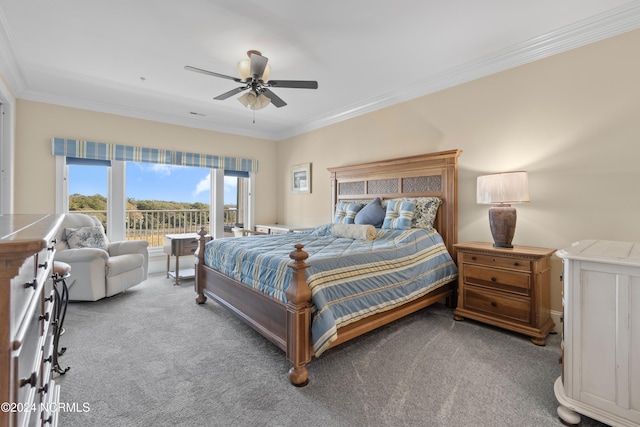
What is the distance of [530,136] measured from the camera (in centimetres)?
294

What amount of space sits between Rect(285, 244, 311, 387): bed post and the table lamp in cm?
197

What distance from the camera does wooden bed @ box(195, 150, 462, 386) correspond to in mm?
1980

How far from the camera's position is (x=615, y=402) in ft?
4.93

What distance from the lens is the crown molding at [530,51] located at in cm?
242

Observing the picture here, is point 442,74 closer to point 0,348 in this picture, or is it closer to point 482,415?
point 482,415

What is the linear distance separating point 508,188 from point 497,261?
2.24 feet

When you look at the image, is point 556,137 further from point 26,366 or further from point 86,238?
point 86,238

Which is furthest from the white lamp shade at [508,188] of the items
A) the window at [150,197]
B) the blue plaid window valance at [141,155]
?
the window at [150,197]

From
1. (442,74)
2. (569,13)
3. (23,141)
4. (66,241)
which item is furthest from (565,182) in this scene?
(23,141)

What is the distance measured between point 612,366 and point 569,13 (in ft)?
8.69

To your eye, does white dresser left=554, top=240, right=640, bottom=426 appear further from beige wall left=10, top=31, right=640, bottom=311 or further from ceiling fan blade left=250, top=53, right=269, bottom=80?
ceiling fan blade left=250, top=53, right=269, bottom=80

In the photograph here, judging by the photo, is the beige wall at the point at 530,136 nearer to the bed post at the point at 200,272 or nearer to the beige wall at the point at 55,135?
the beige wall at the point at 55,135

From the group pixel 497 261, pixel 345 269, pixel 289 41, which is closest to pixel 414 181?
pixel 497 261

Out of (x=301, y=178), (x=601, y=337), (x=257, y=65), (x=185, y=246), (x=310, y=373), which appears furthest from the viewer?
(x=301, y=178)
